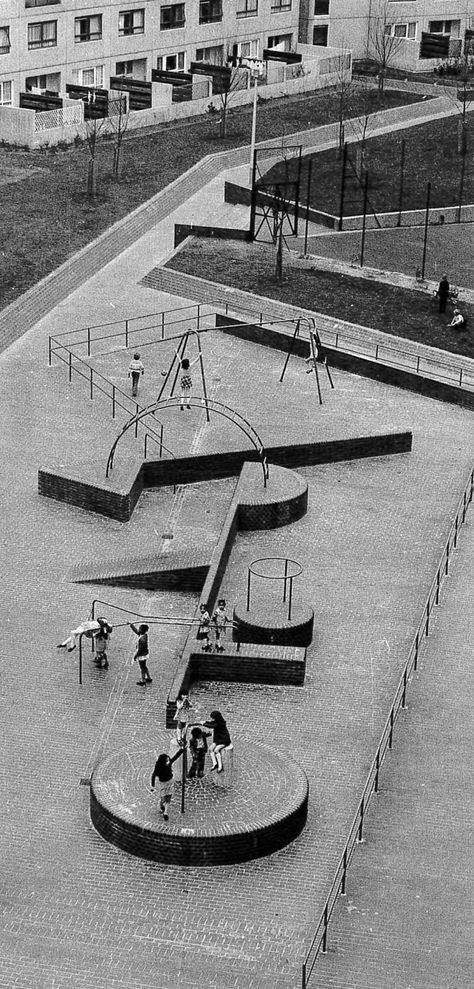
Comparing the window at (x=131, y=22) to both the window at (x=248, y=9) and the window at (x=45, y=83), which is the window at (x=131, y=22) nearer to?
the window at (x=45, y=83)

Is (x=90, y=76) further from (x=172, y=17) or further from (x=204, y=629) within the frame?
(x=204, y=629)

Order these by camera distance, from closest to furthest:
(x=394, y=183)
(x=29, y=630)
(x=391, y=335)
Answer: (x=29, y=630), (x=391, y=335), (x=394, y=183)

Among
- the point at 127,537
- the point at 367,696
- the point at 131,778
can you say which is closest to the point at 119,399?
the point at 127,537

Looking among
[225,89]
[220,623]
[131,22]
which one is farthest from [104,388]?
[131,22]

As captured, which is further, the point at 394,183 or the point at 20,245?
the point at 394,183

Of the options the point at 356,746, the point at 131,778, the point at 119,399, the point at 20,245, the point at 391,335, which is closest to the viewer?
the point at 131,778

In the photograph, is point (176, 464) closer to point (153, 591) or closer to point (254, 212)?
point (153, 591)

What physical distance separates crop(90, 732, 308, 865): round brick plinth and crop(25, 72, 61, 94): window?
57.0 metres

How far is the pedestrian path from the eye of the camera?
25453mm

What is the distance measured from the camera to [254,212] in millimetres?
61438

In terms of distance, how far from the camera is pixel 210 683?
1293 inches

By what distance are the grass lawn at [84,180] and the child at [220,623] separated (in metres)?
23.4

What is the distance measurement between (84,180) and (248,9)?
26896 millimetres

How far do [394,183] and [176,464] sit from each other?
33.6 meters
